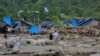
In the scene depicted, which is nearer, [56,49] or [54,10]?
[56,49]

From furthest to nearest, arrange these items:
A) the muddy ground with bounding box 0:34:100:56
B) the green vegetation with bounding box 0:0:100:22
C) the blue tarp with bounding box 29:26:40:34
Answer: the green vegetation with bounding box 0:0:100:22 < the blue tarp with bounding box 29:26:40:34 < the muddy ground with bounding box 0:34:100:56

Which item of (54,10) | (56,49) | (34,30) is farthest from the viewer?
(54,10)

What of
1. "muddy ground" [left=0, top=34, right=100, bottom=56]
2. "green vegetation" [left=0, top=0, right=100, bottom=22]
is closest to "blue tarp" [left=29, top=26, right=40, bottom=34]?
"green vegetation" [left=0, top=0, right=100, bottom=22]

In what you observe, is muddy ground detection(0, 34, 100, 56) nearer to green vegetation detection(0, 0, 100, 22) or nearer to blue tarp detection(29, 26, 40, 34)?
blue tarp detection(29, 26, 40, 34)

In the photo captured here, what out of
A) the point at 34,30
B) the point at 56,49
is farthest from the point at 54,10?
the point at 56,49

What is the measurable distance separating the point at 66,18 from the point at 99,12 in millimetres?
6254

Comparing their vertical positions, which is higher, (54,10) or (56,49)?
(56,49)

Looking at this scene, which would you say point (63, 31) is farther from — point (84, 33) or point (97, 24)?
point (97, 24)

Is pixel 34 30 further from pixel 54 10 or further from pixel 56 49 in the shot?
pixel 56 49

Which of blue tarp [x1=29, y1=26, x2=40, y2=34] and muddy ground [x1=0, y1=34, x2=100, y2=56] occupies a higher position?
muddy ground [x1=0, y1=34, x2=100, y2=56]

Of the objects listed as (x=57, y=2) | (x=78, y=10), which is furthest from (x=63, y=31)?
(x=57, y=2)

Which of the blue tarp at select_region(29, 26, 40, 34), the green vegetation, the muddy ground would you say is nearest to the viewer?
the muddy ground

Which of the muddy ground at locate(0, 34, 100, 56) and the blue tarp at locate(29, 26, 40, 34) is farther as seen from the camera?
the blue tarp at locate(29, 26, 40, 34)

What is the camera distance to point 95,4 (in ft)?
214
